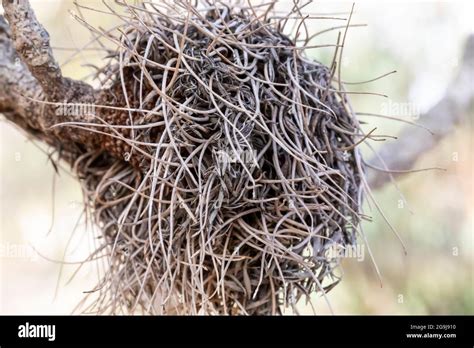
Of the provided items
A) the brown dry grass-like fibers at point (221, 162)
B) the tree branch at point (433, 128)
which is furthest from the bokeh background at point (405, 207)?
the brown dry grass-like fibers at point (221, 162)

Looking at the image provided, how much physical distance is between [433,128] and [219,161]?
737 mm

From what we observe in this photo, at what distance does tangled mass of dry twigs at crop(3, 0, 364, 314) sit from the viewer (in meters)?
0.67

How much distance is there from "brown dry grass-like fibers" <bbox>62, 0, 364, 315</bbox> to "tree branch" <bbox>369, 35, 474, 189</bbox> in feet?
1.38

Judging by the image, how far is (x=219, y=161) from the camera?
652 mm

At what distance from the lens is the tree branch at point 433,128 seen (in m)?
1.19

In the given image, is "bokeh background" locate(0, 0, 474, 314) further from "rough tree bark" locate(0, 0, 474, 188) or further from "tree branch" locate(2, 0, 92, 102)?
"tree branch" locate(2, 0, 92, 102)

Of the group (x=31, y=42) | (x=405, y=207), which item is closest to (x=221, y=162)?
(x=31, y=42)

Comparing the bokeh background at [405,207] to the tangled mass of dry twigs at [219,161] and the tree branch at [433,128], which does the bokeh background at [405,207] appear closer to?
the tree branch at [433,128]

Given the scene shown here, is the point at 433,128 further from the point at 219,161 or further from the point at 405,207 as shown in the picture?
the point at 219,161

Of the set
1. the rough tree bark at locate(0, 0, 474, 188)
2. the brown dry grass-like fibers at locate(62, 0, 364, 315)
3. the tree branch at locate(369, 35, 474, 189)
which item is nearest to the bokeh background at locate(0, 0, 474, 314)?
the tree branch at locate(369, 35, 474, 189)

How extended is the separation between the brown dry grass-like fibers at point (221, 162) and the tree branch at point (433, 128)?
0.42m

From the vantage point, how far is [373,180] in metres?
1.14

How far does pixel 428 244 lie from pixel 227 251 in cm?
109
